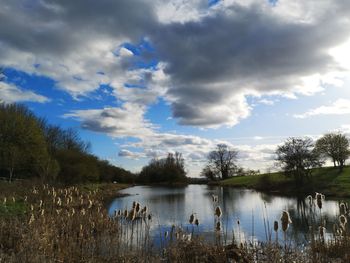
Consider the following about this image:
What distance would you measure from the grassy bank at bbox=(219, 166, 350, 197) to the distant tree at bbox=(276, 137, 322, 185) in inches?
57.5

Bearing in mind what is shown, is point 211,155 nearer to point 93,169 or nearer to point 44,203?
point 93,169

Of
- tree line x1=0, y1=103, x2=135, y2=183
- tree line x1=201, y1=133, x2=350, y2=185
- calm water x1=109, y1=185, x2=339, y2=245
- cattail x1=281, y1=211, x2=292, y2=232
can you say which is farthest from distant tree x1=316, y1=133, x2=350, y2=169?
cattail x1=281, y1=211, x2=292, y2=232

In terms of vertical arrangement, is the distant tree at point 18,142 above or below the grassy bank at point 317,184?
above

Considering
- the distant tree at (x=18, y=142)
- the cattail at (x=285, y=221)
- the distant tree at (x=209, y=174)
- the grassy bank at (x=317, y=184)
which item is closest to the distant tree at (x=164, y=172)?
the distant tree at (x=209, y=174)

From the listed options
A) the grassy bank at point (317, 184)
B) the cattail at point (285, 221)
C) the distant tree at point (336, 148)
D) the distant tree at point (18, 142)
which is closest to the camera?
the cattail at point (285, 221)

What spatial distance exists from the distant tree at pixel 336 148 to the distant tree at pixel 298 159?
364 inches

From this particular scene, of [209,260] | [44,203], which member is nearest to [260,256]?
[209,260]

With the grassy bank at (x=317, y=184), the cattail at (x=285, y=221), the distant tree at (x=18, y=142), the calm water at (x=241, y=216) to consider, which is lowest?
the calm water at (x=241, y=216)

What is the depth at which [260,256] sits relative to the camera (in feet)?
37.3

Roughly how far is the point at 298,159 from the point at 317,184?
4.69m

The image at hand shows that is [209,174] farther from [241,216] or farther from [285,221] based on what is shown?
[285,221]

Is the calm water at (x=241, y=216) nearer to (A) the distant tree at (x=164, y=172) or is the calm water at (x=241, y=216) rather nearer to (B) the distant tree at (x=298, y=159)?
(B) the distant tree at (x=298, y=159)

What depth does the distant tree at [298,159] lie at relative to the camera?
58.7 meters

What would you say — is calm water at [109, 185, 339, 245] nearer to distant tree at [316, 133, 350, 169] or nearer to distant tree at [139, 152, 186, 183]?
distant tree at [316, 133, 350, 169]
